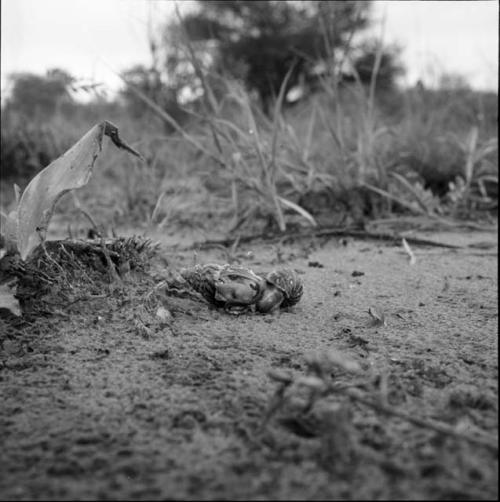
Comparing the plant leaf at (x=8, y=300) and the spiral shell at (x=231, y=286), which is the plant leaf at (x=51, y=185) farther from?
the spiral shell at (x=231, y=286)

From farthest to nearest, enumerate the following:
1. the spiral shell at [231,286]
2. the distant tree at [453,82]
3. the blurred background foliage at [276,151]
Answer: the distant tree at [453,82], the blurred background foliage at [276,151], the spiral shell at [231,286]

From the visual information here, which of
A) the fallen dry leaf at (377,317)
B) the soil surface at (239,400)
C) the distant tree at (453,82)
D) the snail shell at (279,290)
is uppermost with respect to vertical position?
the distant tree at (453,82)

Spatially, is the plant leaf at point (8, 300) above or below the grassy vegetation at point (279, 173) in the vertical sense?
below

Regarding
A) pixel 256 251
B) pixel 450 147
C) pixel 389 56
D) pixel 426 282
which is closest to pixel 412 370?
pixel 426 282

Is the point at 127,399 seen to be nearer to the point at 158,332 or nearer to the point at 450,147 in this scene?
the point at 158,332

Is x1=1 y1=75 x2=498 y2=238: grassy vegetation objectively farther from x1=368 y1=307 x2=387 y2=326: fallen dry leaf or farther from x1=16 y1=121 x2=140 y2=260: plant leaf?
x1=368 y1=307 x2=387 y2=326: fallen dry leaf

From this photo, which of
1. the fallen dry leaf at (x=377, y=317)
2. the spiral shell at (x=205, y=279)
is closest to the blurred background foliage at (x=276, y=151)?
the spiral shell at (x=205, y=279)

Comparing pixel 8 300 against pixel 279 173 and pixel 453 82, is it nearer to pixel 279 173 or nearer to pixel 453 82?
pixel 279 173
